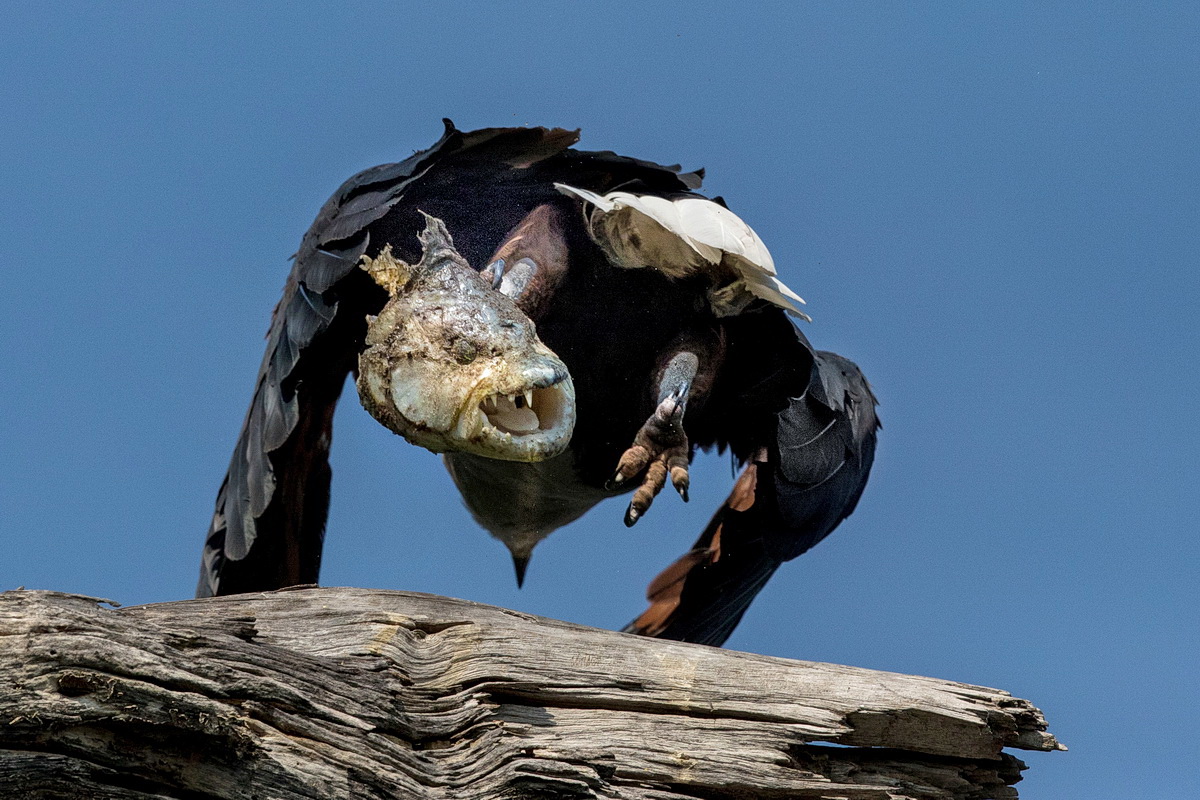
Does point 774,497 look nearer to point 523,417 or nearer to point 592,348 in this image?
point 592,348

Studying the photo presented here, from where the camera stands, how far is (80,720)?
99.7 inches

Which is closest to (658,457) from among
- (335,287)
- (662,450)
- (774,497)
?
(662,450)

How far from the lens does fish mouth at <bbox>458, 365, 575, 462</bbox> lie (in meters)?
3.44

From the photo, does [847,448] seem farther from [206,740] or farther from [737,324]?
[206,740]

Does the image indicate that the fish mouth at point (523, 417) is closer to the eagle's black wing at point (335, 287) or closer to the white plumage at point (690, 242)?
the white plumage at point (690, 242)

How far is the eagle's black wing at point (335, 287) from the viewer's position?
4578mm

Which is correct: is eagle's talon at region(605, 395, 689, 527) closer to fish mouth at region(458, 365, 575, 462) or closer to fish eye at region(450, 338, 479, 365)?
fish mouth at region(458, 365, 575, 462)

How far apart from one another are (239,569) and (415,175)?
1.57 meters

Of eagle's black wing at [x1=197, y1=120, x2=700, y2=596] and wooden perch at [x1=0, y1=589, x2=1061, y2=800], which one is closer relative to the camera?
wooden perch at [x1=0, y1=589, x2=1061, y2=800]

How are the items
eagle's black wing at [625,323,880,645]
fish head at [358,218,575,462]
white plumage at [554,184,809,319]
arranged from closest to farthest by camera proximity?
fish head at [358,218,575,462], white plumage at [554,184,809,319], eagle's black wing at [625,323,880,645]

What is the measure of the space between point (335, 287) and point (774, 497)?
1.68 meters

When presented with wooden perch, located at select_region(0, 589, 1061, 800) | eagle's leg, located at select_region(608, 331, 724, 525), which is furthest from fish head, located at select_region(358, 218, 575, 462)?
wooden perch, located at select_region(0, 589, 1061, 800)

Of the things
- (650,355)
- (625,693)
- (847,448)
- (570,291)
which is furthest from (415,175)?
(625,693)

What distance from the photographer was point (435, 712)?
3.09 m
